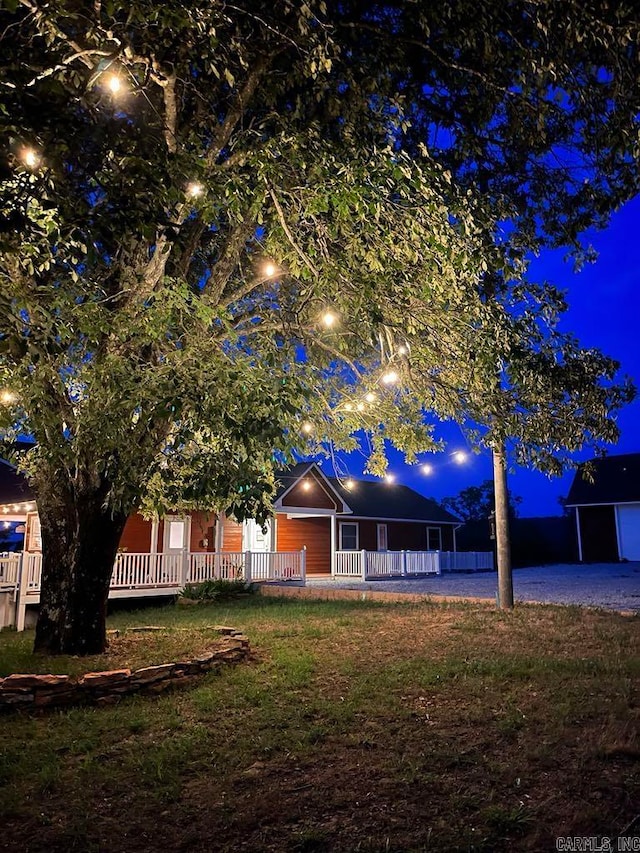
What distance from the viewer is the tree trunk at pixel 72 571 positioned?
26.0ft

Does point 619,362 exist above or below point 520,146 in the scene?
below

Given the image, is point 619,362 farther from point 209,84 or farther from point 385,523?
point 385,523

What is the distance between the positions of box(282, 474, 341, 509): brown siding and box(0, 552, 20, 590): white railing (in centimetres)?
1178

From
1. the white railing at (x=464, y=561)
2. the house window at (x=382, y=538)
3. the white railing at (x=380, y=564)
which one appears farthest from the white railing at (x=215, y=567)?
the white railing at (x=464, y=561)

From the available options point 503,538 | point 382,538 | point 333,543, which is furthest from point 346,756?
point 382,538

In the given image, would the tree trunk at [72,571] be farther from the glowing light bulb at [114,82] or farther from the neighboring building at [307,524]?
the neighboring building at [307,524]

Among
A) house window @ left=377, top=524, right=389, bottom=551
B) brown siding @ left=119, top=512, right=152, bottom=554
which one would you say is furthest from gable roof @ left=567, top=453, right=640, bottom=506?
brown siding @ left=119, top=512, right=152, bottom=554

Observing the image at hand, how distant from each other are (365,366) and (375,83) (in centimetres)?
480

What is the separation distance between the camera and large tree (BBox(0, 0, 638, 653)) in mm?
5453

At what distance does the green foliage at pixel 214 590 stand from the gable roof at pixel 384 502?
26.5 feet

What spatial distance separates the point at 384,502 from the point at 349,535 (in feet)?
11.2

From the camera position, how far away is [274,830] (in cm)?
354

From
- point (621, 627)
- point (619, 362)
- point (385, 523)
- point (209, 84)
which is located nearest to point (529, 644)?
point (621, 627)

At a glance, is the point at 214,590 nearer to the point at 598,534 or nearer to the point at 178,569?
the point at 178,569
